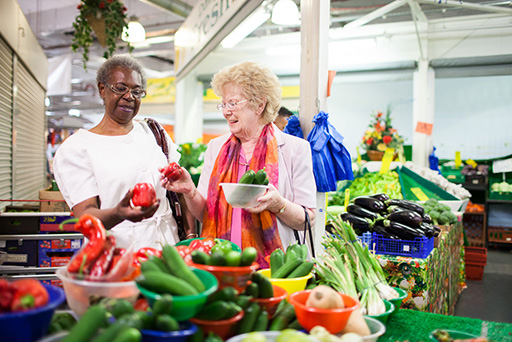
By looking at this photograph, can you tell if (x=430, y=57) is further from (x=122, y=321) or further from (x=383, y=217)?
(x=122, y=321)

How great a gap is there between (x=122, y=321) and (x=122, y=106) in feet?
5.06

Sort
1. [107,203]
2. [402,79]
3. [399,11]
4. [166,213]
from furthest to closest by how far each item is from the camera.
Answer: [402,79]
[399,11]
[166,213]
[107,203]

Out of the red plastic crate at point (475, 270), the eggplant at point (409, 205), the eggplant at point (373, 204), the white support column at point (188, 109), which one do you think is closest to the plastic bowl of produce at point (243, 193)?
the eggplant at point (373, 204)

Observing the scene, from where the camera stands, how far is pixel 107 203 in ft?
7.23

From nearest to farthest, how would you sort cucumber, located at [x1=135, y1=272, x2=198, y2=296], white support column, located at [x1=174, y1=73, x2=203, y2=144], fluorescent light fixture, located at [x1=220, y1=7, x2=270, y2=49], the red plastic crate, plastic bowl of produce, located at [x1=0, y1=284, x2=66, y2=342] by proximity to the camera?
plastic bowl of produce, located at [x1=0, y1=284, x2=66, y2=342] < cucumber, located at [x1=135, y1=272, x2=198, y2=296] < fluorescent light fixture, located at [x1=220, y1=7, x2=270, y2=49] < the red plastic crate < white support column, located at [x1=174, y1=73, x2=203, y2=144]

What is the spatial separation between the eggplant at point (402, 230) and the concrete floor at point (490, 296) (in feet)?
7.88

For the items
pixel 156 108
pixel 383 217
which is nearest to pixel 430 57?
pixel 383 217

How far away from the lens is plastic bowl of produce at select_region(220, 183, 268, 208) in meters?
1.93

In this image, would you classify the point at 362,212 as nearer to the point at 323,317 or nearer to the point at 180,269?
the point at 323,317

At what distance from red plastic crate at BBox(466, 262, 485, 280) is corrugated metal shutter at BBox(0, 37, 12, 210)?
6.91m

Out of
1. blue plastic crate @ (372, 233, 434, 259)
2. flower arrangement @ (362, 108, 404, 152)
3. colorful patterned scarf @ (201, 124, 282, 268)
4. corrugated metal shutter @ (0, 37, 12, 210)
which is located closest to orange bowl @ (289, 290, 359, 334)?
colorful patterned scarf @ (201, 124, 282, 268)

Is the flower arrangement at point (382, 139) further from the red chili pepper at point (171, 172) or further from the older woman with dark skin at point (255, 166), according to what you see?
the red chili pepper at point (171, 172)

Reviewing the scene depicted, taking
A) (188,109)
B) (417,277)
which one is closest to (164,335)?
(417,277)

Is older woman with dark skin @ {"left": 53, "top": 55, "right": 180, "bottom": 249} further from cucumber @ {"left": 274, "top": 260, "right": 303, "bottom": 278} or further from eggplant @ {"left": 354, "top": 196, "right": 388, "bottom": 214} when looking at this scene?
eggplant @ {"left": 354, "top": 196, "right": 388, "bottom": 214}
